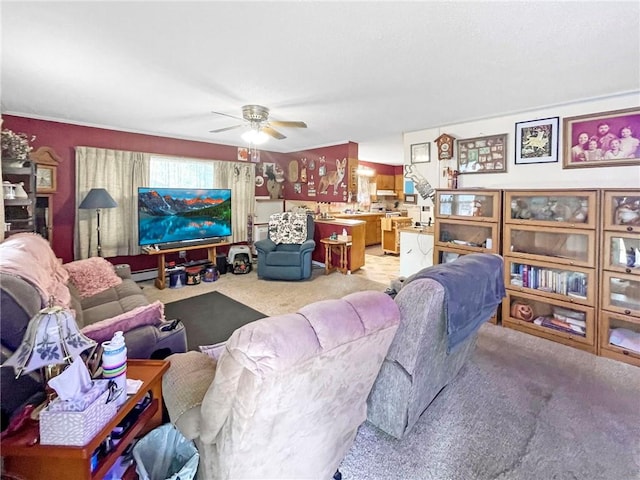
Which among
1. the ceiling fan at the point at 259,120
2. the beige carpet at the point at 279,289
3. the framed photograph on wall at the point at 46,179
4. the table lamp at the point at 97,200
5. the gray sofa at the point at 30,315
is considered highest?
the ceiling fan at the point at 259,120

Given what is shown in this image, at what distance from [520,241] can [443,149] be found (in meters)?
1.53

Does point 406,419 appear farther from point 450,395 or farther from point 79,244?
point 79,244

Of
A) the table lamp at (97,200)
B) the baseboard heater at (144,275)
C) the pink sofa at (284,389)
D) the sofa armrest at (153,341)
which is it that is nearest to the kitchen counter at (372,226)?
the baseboard heater at (144,275)

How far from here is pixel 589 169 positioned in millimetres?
3096

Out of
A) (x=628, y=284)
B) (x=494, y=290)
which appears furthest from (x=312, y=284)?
(x=628, y=284)

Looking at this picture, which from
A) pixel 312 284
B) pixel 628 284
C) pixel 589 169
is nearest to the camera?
pixel 628 284

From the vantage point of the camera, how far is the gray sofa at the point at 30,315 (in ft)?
3.95

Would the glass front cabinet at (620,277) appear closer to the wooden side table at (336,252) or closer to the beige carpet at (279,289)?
the beige carpet at (279,289)

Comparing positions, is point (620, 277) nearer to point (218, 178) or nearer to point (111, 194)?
point (218, 178)

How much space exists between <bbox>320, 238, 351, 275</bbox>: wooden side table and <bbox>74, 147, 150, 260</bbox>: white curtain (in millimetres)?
2995

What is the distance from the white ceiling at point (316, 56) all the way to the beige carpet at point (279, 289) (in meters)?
2.30

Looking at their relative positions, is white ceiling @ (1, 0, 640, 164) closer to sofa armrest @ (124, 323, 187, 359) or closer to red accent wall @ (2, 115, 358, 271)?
red accent wall @ (2, 115, 358, 271)

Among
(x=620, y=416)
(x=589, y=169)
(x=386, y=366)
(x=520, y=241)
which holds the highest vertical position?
(x=589, y=169)

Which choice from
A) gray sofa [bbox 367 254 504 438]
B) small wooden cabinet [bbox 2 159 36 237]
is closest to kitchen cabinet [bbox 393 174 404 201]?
gray sofa [bbox 367 254 504 438]
